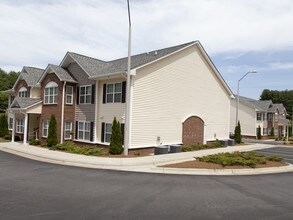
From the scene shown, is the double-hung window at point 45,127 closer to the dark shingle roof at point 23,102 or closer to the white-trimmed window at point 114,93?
the dark shingle roof at point 23,102

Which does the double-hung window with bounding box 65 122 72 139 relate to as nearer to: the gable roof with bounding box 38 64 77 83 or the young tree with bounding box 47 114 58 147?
the young tree with bounding box 47 114 58 147

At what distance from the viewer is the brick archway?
24.0 m

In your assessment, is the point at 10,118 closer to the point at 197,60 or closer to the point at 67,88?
the point at 67,88

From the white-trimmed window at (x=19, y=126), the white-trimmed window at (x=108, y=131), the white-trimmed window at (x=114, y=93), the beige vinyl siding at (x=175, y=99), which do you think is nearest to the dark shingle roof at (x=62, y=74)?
the white-trimmed window at (x=114, y=93)

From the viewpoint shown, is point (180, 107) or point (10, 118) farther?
point (10, 118)

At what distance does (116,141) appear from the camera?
60.1 feet

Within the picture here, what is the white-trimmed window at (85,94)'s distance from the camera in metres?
22.8

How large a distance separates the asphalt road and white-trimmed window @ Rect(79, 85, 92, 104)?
10.7 metres

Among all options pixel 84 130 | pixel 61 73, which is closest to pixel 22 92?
pixel 61 73

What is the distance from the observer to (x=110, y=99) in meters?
21.2

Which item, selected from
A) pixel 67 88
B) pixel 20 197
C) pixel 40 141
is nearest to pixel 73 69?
pixel 67 88

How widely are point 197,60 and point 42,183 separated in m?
19.4

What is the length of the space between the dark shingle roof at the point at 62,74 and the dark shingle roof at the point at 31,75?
6.16 m

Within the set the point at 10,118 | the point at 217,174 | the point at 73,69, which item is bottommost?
the point at 217,174
